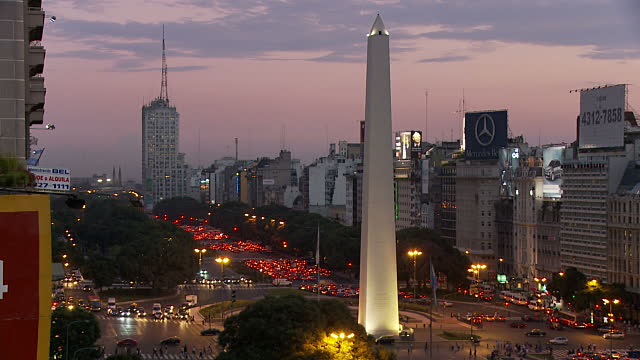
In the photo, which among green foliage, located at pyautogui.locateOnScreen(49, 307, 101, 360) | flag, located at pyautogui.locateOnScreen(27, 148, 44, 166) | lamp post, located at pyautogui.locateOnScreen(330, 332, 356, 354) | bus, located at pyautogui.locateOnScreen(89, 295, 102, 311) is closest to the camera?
flag, located at pyautogui.locateOnScreen(27, 148, 44, 166)

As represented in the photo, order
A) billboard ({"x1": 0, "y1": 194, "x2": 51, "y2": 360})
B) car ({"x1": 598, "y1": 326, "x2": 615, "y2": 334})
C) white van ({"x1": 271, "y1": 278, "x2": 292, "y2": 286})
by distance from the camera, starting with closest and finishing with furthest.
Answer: billboard ({"x1": 0, "y1": 194, "x2": 51, "y2": 360}), car ({"x1": 598, "y1": 326, "x2": 615, "y2": 334}), white van ({"x1": 271, "y1": 278, "x2": 292, "y2": 286})

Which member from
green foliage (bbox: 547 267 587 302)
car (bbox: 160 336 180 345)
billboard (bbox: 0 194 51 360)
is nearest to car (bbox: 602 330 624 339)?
green foliage (bbox: 547 267 587 302)

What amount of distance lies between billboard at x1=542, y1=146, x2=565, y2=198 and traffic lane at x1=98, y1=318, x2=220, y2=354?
130 feet

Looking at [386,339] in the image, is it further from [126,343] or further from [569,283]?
[569,283]

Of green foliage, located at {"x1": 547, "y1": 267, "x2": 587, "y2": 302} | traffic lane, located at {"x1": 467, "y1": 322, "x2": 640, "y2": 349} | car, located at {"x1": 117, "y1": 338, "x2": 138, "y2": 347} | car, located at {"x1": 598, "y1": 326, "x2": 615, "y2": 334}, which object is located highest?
green foliage, located at {"x1": 547, "y1": 267, "x2": 587, "y2": 302}

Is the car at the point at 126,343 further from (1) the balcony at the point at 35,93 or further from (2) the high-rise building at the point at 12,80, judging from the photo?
(2) the high-rise building at the point at 12,80

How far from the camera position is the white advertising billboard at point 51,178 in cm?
1775

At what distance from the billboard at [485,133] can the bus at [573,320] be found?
36640 millimetres

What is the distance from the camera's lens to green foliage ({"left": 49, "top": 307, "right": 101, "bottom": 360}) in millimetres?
52000

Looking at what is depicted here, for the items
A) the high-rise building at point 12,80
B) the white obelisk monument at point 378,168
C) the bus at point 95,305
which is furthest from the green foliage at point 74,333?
the high-rise building at point 12,80

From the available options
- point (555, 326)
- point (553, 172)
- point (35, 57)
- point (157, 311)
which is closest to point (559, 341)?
point (555, 326)

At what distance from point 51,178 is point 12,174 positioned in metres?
5.88

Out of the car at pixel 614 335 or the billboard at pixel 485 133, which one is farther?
the billboard at pixel 485 133

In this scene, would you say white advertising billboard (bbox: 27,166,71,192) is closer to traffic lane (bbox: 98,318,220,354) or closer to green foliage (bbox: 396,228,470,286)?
traffic lane (bbox: 98,318,220,354)
